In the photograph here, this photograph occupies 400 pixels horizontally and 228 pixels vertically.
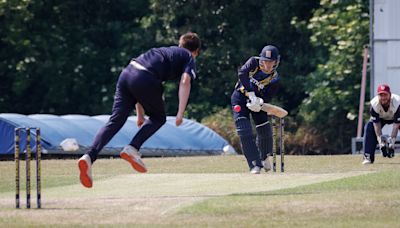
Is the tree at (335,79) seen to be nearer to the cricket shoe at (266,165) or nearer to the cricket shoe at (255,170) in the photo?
the cricket shoe at (266,165)

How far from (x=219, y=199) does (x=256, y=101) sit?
3.42 metres

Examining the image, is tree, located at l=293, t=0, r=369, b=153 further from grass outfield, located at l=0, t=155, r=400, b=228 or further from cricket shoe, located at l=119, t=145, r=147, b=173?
cricket shoe, located at l=119, t=145, r=147, b=173

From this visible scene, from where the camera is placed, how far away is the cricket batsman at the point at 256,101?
1645cm

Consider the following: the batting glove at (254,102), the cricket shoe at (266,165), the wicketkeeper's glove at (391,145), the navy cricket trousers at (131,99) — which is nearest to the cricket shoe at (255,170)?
the cricket shoe at (266,165)

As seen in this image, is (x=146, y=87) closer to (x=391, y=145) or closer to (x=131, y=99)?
(x=131, y=99)

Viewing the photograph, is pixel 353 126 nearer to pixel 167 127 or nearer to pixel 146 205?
pixel 167 127

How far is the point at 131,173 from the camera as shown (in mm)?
18062

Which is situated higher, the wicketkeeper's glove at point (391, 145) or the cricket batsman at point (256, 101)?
the cricket batsman at point (256, 101)

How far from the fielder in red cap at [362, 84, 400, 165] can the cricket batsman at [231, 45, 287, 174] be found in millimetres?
2462

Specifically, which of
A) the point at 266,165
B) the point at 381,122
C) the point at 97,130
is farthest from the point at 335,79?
the point at 266,165

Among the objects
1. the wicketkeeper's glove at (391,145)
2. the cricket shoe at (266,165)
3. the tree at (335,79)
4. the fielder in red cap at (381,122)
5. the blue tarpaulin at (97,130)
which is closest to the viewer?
the cricket shoe at (266,165)

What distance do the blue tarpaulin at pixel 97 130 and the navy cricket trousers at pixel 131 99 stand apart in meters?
13.9

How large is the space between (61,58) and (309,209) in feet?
88.6

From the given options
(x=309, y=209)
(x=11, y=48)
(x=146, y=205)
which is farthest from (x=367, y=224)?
(x=11, y=48)
